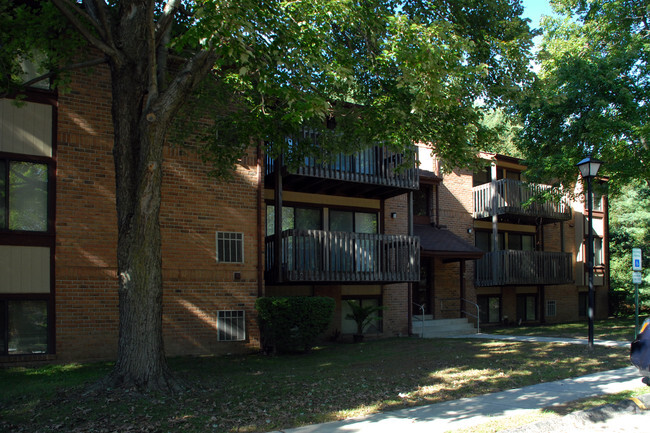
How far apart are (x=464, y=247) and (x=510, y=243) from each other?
197 inches

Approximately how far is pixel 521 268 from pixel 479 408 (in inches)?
599

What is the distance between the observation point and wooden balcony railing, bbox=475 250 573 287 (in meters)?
21.4

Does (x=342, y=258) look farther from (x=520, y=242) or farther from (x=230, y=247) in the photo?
(x=520, y=242)

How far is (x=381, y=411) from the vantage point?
764 centimetres

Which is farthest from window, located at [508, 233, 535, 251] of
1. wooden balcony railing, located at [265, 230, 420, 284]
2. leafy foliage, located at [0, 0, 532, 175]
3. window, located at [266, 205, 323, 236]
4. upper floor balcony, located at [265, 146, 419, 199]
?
leafy foliage, located at [0, 0, 532, 175]

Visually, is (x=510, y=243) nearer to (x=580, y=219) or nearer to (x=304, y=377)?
(x=580, y=219)

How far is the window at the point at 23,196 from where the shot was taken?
11641mm

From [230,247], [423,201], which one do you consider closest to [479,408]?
[230,247]

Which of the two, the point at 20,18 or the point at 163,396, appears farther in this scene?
the point at 20,18

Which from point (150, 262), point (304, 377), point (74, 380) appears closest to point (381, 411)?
point (304, 377)

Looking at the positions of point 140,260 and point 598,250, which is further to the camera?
point 598,250

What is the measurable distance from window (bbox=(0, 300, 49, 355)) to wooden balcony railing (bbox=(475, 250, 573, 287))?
1539 cm

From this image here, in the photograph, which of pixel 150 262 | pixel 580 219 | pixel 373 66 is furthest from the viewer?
pixel 580 219

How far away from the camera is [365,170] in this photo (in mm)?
16422
